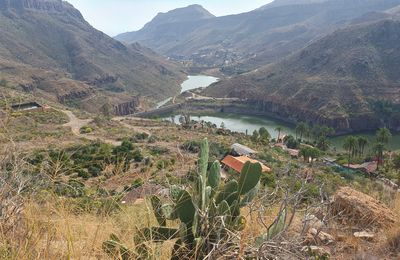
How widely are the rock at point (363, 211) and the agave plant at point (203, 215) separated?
1914 mm

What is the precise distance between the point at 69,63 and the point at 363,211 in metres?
124

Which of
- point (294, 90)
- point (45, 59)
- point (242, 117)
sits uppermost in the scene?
point (45, 59)

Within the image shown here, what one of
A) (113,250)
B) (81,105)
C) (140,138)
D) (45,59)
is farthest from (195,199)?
(45,59)

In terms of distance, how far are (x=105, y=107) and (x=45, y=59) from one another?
5352 cm

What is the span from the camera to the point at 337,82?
3329 inches

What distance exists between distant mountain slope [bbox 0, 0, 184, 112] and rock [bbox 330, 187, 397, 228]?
244 feet

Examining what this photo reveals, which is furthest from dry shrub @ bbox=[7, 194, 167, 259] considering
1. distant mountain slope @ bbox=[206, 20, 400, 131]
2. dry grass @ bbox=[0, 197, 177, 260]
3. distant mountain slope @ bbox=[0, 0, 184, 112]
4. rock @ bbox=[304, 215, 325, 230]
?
distant mountain slope @ bbox=[206, 20, 400, 131]

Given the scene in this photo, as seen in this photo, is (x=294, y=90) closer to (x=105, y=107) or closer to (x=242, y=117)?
(x=242, y=117)

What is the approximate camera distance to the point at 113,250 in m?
2.95

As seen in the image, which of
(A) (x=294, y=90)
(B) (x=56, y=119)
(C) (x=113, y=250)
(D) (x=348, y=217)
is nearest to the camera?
(C) (x=113, y=250)

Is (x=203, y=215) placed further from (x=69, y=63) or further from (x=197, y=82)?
(x=197, y=82)

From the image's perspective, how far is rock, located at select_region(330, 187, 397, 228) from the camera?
499 cm

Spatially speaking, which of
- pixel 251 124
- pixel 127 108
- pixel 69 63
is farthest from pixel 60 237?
pixel 69 63

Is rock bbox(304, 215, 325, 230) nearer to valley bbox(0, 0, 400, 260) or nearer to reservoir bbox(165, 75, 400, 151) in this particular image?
valley bbox(0, 0, 400, 260)
